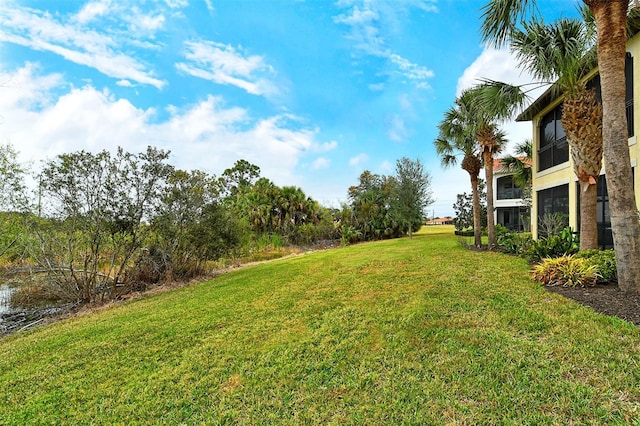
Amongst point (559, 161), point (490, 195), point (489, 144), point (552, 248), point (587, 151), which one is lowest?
point (552, 248)

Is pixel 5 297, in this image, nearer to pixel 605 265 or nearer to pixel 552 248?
pixel 605 265

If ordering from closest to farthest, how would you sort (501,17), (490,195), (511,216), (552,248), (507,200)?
(501,17), (552,248), (490,195), (507,200), (511,216)

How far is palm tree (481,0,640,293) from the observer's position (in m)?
5.16

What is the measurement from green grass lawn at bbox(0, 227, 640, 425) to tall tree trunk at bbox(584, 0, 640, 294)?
1.39 metres

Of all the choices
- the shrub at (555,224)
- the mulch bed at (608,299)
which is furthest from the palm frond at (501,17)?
the shrub at (555,224)

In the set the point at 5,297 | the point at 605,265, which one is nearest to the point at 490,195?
the point at 605,265

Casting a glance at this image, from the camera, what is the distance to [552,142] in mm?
11969

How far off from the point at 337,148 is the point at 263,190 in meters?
8.90

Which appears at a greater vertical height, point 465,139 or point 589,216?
point 465,139

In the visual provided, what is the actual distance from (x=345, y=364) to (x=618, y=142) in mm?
5909

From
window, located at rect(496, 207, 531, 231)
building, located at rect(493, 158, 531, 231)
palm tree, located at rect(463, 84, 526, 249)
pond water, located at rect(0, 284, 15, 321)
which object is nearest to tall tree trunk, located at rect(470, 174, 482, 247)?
palm tree, located at rect(463, 84, 526, 249)

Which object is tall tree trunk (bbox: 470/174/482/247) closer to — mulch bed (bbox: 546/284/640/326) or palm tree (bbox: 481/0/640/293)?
mulch bed (bbox: 546/284/640/326)

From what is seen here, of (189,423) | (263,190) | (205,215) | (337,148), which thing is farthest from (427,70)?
(263,190)

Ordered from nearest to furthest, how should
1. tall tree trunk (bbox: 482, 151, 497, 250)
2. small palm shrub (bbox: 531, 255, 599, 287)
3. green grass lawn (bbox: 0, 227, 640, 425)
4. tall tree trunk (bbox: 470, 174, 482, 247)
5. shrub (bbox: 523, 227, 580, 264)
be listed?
green grass lawn (bbox: 0, 227, 640, 425), small palm shrub (bbox: 531, 255, 599, 287), shrub (bbox: 523, 227, 580, 264), tall tree trunk (bbox: 482, 151, 497, 250), tall tree trunk (bbox: 470, 174, 482, 247)
